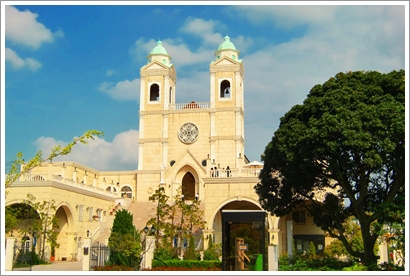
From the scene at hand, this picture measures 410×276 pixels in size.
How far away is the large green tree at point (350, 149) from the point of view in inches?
672

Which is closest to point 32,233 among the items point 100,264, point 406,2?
point 100,264

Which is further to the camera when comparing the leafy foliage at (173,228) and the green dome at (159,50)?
the green dome at (159,50)

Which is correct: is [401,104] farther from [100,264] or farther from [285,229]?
[285,229]

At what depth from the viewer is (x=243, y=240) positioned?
1792 cm

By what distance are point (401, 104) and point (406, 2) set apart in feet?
12.5

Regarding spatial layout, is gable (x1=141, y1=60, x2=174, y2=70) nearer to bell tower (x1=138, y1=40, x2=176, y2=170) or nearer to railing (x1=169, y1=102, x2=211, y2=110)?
bell tower (x1=138, y1=40, x2=176, y2=170)

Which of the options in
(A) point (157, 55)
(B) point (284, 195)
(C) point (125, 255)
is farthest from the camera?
(A) point (157, 55)

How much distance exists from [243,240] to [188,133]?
2705cm

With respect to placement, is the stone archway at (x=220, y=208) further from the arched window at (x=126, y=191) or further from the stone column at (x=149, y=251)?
the arched window at (x=126, y=191)

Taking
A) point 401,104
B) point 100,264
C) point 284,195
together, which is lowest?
point 100,264

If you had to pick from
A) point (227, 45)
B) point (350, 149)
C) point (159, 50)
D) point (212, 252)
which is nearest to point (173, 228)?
point (212, 252)

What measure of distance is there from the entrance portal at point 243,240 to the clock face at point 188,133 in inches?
1035

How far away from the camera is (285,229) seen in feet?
110


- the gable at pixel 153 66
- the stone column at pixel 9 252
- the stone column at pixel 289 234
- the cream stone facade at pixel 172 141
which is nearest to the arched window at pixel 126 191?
the cream stone facade at pixel 172 141
